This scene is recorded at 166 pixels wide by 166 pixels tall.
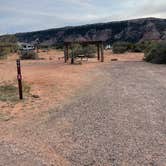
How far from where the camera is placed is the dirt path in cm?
696

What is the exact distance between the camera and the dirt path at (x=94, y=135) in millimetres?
6957

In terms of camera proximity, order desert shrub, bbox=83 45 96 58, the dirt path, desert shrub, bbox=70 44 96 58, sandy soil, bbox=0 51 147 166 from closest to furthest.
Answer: the dirt path
sandy soil, bbox=0 51 147 166
desert shrub, bbox=70 44 96 58
desert shrub, bbox=83 45 96 58

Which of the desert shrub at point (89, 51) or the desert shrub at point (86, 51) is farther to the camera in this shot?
the desert shrub at point (89, 51)

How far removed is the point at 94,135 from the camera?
8484 millimetres

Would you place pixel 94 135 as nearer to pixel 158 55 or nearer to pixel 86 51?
pixel 158 55

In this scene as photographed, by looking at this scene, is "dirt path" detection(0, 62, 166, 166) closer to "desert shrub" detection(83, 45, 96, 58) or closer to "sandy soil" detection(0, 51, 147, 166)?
"sandy soil" detection(0, 51, 147, 166)

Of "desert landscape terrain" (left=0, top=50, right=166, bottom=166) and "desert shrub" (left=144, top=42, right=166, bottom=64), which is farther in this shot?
"desert shrub" (left=144, top=42, right=166, bottom=64)

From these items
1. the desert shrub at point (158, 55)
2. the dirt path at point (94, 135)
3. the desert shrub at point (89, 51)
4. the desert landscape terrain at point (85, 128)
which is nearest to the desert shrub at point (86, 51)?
the desert shrub at point (89, 51)

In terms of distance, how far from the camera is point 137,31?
104 meters

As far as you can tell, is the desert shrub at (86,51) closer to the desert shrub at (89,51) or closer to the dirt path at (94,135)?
the desert shrub at (89,51)

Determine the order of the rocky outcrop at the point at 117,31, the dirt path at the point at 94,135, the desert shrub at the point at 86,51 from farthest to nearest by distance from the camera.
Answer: the rocky outcrop at the point at 117,31, the desert shrub at the point at 86,51, the dirt path at the point at 94,135

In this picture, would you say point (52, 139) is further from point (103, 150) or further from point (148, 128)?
point (148, 128)

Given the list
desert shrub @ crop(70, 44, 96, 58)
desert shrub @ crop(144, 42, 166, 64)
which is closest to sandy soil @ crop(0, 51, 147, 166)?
desert shrub @ crop(144, 42, 166, 64)

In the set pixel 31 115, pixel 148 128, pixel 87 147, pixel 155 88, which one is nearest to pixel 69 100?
pixel 31 115
